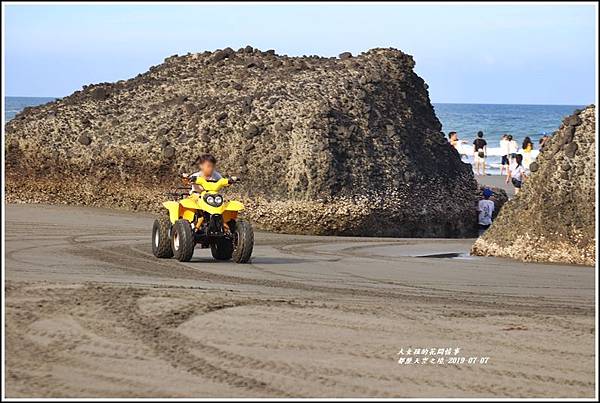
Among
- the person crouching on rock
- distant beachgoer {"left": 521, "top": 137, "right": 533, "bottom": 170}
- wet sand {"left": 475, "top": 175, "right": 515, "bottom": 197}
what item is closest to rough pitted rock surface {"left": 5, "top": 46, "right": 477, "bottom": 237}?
the person crouching on rock

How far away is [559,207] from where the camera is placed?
14.2 meters

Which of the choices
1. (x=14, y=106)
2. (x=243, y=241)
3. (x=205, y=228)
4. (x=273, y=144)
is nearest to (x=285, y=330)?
(x=243, y=241)

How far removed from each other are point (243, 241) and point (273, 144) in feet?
20.8

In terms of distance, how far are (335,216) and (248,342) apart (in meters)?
10.7

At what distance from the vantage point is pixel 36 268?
464 inches

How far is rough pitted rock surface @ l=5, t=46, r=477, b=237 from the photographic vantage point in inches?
740

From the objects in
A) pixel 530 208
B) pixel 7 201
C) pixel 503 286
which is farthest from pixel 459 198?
pixel 503 286

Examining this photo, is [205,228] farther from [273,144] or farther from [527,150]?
[527,150]

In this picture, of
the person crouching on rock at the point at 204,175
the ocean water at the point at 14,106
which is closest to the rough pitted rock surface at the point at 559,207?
the person crouching on rock at the point at 204,175

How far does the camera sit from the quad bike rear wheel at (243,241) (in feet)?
42.4

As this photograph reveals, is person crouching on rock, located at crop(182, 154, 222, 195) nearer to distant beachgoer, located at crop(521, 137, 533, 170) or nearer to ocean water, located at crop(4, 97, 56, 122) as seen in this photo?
distant beachgoer, located at crop(521, 137, 533, 170)

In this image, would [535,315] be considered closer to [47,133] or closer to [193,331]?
[193,331]

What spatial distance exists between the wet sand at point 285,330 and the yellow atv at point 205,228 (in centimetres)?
32

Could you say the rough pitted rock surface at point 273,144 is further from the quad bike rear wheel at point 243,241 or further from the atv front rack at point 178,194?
the quad bike rear wheel at point 243,241
